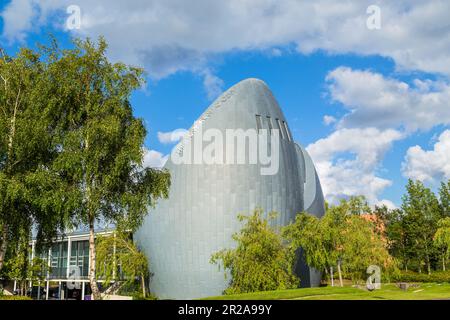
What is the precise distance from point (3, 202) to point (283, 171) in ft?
75.3

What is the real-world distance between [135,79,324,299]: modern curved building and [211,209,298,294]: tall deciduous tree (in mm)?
2664

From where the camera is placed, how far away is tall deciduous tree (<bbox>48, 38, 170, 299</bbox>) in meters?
17.4

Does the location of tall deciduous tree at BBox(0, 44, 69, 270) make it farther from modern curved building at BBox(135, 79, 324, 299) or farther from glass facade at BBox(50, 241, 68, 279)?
glass facade at BBox(50, 241, 68, 279)

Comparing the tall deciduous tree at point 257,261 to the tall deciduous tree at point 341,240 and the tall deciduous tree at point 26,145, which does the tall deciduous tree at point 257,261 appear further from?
the tall deciduous tree at point 26,145

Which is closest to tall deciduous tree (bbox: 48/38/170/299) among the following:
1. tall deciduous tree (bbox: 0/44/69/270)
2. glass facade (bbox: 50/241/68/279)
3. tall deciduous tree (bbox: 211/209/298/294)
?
tall deciduous tree (bbox: 0/44/69/270)

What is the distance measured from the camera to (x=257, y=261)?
28.2 meters

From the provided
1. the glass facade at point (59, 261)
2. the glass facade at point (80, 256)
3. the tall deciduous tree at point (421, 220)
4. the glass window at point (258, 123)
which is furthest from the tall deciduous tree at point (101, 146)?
the tall deciduous tree at point (421, 220)

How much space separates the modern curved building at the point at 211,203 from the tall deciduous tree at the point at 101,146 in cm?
1386

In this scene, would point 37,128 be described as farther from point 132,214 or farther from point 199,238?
point 199,238

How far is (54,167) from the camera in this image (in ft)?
55.9

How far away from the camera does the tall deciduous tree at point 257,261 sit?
27.6 metres
